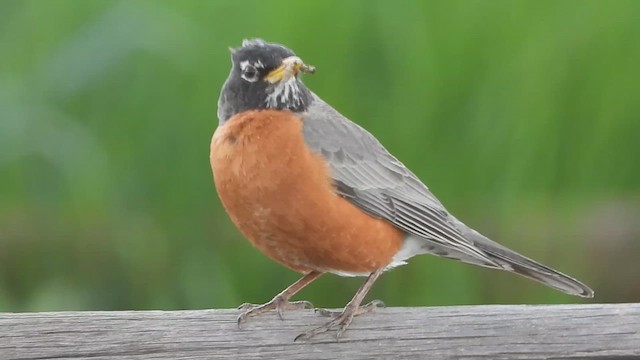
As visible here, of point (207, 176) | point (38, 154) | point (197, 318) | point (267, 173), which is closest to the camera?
point (197, 318)

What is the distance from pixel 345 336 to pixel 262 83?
0.89 metres

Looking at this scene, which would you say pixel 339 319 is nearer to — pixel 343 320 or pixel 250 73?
pixel 343 320

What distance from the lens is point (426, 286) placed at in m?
3.60

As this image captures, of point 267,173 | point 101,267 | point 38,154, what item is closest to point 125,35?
point 38,154

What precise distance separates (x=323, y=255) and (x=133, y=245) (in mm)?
827

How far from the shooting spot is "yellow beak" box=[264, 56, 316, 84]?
298 centimetres

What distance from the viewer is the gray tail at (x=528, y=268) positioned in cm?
294

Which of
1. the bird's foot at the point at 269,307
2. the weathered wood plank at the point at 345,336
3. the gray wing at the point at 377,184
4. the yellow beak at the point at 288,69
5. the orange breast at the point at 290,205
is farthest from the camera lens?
the gray wing at the point at 377,184

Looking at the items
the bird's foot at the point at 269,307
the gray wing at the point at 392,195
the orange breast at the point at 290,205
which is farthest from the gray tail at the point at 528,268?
the bird's foot at the point at 269,307

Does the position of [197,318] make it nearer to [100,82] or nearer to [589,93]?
[100,82]

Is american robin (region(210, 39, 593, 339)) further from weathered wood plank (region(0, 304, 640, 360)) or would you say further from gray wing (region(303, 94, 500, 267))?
weathered wood plank (region(0, 304, 640, 360))

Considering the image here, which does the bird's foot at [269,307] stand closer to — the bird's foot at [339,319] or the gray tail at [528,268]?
the bird's foot at [339,319]

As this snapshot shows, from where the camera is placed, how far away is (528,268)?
3020mm

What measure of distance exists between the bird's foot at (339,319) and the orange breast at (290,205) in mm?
249
